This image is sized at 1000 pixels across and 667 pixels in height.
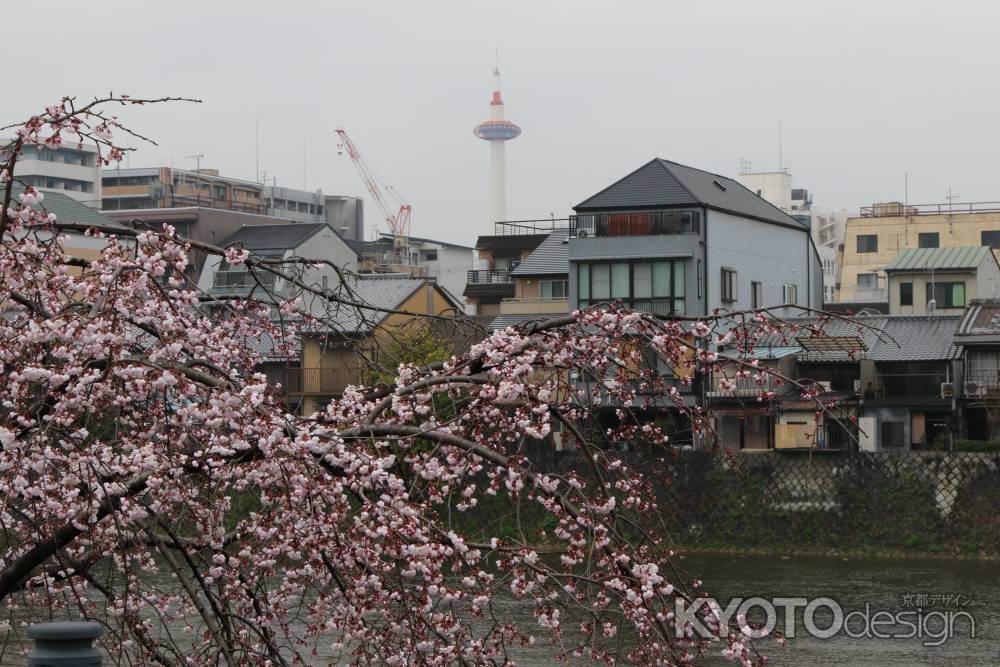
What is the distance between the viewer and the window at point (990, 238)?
46844 millimetres

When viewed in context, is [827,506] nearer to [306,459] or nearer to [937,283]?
[937,283]

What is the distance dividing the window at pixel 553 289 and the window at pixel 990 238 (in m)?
18.1

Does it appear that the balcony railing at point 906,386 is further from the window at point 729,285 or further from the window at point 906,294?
the window at point 906,294

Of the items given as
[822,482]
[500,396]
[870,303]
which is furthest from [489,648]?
[870,303]

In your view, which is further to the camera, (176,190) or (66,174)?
(66,174)

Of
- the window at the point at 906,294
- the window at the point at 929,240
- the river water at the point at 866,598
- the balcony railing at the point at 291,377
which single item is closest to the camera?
the river water at the point at 866,598

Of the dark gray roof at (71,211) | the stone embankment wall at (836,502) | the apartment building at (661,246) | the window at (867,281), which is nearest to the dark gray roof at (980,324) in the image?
the stone embankment wall at (836,502)

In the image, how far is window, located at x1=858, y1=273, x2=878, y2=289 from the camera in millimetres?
49662

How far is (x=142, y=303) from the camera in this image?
19.4 feet

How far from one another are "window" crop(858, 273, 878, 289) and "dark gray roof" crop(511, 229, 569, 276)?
1525 centimetres

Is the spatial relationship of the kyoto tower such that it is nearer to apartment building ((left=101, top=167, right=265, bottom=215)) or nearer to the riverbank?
apartment building ((left=101, top=167, right=265, bottom=215))

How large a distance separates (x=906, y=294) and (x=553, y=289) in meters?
10.3

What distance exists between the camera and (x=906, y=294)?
37875mm

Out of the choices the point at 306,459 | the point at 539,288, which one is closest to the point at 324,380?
the point at 539,288
